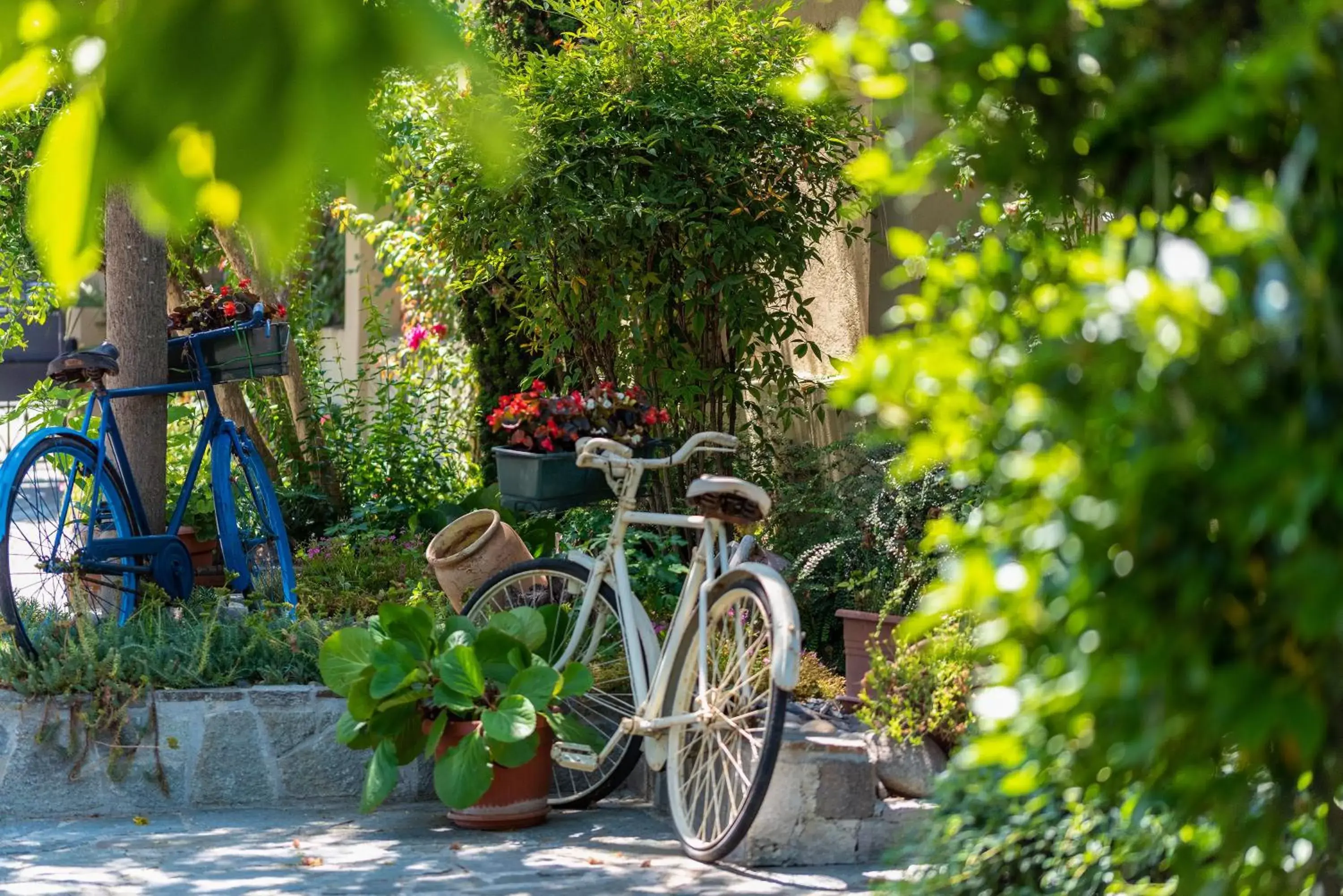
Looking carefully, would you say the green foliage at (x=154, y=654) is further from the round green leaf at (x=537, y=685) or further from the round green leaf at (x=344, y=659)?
the round green leaf at (x=537, y=685)

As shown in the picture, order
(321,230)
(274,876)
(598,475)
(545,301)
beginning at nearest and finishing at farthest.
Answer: (321,230) → (274,876) → (598,475) → (545,301)

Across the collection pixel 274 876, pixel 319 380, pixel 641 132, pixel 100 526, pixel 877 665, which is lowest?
pixel 274 876

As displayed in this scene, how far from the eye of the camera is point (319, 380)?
7.67m

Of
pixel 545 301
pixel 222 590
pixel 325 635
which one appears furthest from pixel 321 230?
pixel 545 301

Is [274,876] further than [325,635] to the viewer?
No

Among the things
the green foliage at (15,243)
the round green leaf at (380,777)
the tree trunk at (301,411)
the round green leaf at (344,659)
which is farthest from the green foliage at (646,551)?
the green foliage at (15,243)

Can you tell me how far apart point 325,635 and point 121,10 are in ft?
12.7

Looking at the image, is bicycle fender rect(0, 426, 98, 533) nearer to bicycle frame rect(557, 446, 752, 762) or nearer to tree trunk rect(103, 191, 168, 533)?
A: tree trunk rect(103, 191, 168, 533)

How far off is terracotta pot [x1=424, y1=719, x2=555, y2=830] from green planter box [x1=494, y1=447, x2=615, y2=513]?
741mm

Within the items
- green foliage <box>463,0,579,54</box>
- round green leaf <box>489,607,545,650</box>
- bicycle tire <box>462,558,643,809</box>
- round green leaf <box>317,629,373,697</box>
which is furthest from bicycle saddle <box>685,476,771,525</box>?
green foliage <box>463,0,579,54</box>

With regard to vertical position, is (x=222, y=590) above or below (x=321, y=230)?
below

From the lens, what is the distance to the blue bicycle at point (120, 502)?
4855 mm

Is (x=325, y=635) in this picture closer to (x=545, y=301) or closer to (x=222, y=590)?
(x=222, y=590)

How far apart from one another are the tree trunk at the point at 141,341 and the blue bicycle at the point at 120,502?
7 centimetres
